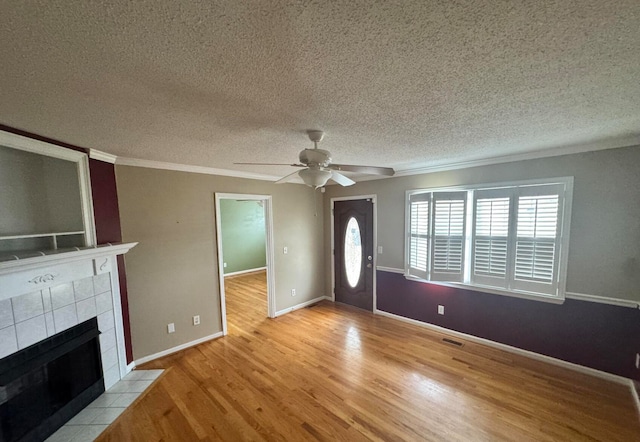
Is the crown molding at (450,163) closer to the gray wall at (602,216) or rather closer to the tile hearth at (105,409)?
the gray wall at (602,216)

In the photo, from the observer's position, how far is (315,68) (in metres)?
1.06

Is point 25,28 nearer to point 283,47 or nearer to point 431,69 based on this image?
point 283,47

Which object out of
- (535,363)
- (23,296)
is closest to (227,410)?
(23,296)

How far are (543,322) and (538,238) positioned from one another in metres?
0.95

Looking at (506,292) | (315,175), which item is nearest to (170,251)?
(315,175)

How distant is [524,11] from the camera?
771 mm

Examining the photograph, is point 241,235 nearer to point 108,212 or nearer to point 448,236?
point 108,212

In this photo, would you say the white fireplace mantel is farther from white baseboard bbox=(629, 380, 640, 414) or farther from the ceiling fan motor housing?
white baseboard bbox=(629, 380, 640, 414)

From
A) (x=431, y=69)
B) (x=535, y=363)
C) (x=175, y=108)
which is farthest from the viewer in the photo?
(x=535, y=363)

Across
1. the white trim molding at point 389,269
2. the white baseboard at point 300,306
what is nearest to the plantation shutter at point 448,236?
the white trim molding at point 389,269

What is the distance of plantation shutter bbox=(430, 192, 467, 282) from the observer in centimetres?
308

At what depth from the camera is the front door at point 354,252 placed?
4.15 metres

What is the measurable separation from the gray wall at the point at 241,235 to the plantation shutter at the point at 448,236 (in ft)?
15.3

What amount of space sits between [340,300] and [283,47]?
14.2 feet
